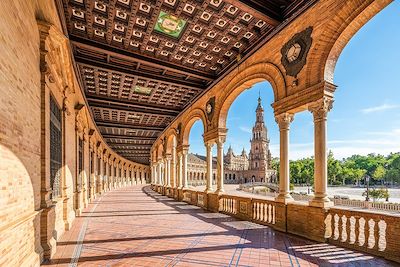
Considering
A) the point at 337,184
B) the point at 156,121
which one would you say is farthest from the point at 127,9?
the point at 337,184

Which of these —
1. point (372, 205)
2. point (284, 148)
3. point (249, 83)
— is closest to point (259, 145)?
point (372, 205)

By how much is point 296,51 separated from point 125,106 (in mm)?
13555

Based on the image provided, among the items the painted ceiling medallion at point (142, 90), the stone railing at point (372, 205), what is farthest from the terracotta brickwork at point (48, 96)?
the stone railing at point (372, 205)

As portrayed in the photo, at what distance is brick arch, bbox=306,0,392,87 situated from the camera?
→ 233 inches

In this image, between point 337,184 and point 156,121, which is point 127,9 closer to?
point 156,121

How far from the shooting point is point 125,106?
17672mm

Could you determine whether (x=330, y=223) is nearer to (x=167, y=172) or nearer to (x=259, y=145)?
(x=167, y=172)

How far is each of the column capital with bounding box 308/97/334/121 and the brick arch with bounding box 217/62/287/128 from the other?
4.42 ft

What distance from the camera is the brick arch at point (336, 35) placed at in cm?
593

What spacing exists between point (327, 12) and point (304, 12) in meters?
0.84

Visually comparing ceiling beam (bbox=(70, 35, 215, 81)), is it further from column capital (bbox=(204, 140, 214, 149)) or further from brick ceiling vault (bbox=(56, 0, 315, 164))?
column capital (bbox=(204, 140, 214, 149))

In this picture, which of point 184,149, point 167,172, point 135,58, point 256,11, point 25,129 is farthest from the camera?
point 167,172

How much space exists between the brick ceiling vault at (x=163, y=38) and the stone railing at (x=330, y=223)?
638cm

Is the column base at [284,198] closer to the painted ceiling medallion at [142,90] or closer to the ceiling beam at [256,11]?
the ceiling beam at [256,11]
